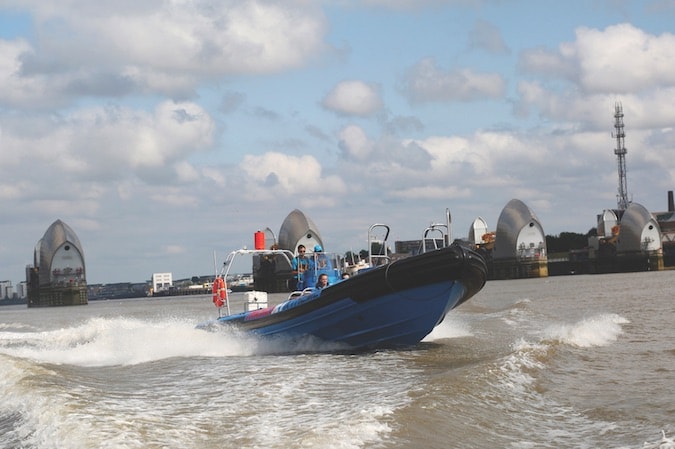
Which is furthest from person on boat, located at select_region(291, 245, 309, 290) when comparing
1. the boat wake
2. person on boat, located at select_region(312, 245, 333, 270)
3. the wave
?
the wave

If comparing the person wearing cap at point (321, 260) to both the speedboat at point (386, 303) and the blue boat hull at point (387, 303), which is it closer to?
the speedboat at point (386, 303)

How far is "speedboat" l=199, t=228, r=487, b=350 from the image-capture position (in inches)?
576

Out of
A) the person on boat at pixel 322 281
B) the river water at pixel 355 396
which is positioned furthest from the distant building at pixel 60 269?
the person on boat at pixel 322 281

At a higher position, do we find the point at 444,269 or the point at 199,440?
the point at 444,269

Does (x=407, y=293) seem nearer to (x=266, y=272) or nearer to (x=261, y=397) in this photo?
(x=261, y=397)

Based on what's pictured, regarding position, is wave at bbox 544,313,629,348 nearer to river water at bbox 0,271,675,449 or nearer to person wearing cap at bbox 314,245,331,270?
river water at bbox 0,271,675,449

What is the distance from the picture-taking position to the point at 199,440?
839 centimetres

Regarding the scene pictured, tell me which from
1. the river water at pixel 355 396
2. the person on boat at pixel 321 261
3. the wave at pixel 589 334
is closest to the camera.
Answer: the river water at pixel 355 396

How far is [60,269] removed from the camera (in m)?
90.4

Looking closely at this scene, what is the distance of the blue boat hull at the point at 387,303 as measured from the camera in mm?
14633

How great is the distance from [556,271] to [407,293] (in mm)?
97495

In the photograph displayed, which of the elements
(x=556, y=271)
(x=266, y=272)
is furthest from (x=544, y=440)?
(x=556, y=271)

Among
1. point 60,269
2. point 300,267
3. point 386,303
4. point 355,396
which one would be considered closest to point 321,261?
point 300,267

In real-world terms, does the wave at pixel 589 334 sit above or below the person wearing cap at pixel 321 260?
below
